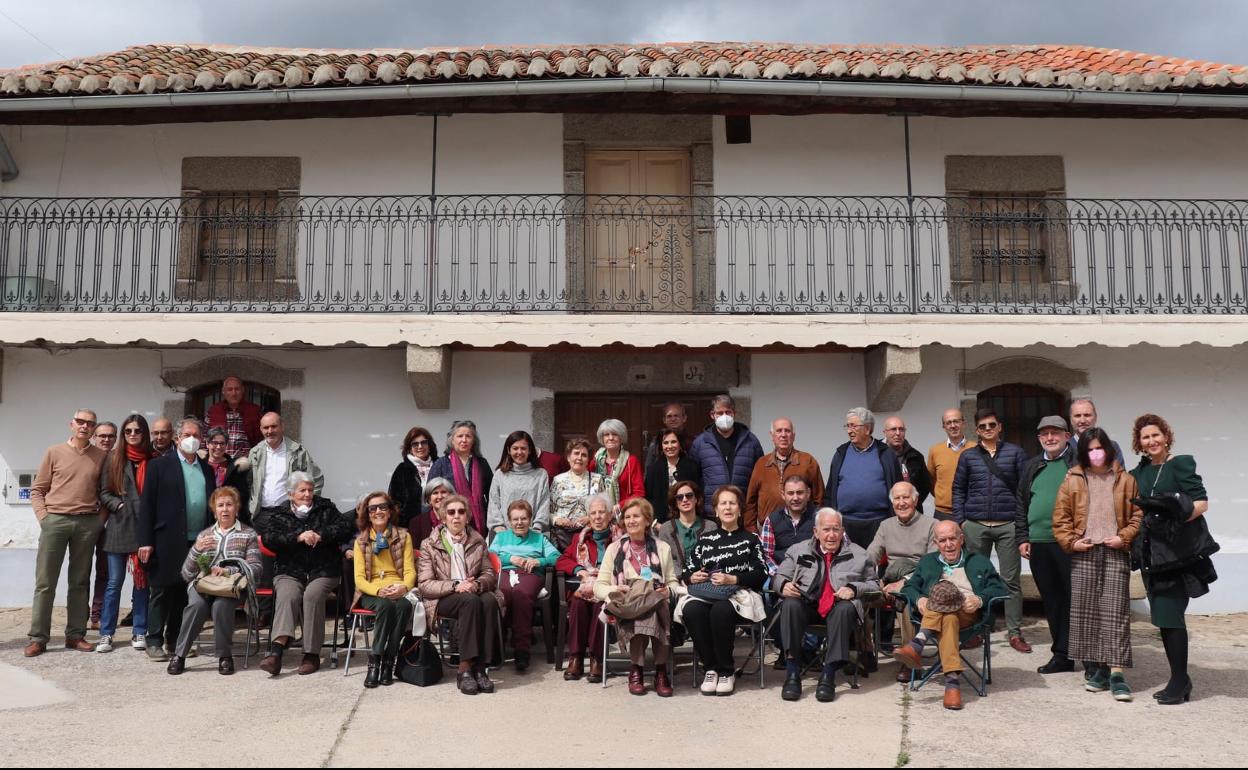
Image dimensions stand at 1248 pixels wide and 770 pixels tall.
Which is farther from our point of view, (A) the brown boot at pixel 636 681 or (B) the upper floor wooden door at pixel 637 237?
(B) the upper floor wooden door at pixel 637 237

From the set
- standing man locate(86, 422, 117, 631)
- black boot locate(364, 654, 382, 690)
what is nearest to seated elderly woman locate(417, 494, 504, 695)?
black boot locate(364, 654, 382, 690)

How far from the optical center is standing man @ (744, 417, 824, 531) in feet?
24.1

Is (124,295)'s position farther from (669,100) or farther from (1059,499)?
(1059,499)

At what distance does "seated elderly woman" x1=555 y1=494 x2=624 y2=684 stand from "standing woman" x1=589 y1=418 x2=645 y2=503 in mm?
674

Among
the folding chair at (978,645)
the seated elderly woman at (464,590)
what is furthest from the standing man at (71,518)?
the folding chair at (978,645)

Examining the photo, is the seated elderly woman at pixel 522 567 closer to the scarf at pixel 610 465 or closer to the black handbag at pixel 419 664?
the black handbag at pixel 419 664

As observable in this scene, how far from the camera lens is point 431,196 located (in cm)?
936

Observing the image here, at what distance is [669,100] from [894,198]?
7.27ft

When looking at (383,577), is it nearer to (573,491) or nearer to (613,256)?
(573,491)

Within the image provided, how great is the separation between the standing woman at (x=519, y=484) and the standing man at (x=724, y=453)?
117cm

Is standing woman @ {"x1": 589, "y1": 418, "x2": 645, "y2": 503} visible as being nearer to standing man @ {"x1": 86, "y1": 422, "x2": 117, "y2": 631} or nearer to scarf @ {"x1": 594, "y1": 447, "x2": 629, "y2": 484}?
scarf @ {"x1": 594, "y1": 447, "x2": 629, "y2": 484}

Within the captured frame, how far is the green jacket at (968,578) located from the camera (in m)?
5.97

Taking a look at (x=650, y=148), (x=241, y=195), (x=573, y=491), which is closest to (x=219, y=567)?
(x=573, y=491)

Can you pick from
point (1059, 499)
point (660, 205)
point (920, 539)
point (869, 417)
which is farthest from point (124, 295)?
point (1059, 499)
